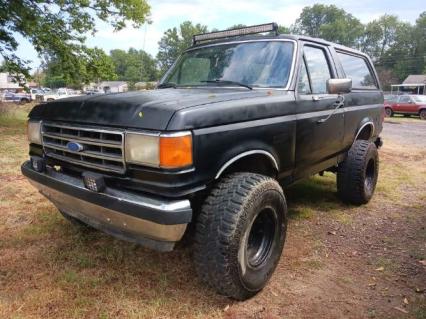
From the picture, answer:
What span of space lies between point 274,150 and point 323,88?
129cm

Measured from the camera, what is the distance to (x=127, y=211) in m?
2.49

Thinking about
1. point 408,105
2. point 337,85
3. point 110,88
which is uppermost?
point 110,88

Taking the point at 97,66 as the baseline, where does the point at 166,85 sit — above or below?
below

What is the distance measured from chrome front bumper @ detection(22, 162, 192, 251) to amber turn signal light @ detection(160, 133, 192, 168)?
9.5 inches

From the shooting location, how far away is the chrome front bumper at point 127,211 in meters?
2.40

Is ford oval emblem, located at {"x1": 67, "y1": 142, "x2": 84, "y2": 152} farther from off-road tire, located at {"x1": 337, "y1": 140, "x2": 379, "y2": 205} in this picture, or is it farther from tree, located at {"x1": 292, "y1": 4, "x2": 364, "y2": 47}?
tree, located at {"x1": 292, "y1": 4, "x2": 364, "y2": 47}

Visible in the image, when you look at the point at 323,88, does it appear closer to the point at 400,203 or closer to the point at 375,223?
the point at 375,223

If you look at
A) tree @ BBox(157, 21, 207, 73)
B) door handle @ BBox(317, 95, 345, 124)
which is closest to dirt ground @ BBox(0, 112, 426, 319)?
door handle @ BBox(317, 95, 345, 124)

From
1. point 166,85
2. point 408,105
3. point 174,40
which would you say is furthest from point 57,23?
point 174,40

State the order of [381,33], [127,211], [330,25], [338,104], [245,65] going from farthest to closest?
[330,25] → [381,33] → [338,104] → [245,65] → [127,211]

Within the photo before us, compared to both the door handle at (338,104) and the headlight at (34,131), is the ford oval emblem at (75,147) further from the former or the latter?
the door handle at (338,104)

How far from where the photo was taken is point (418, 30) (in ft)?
275

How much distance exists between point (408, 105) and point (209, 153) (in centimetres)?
2373

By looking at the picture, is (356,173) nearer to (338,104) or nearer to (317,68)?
(338,104)
